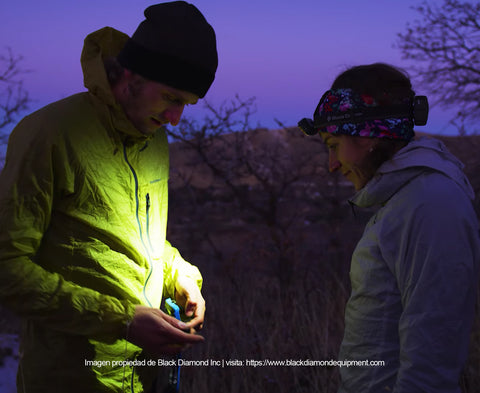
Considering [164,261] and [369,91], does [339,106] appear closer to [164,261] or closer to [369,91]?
[369,91]

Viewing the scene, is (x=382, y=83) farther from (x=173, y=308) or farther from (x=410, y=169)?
(x=173, y=308)

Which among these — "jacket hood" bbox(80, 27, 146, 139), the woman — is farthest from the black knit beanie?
the woman

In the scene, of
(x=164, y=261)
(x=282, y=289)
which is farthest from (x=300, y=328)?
(x=164, y=261)

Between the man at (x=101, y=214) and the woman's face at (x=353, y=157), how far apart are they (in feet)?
2.15

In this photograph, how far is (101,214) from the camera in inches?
69.2

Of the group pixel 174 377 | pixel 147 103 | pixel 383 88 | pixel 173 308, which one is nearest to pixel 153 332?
pixel 173 308

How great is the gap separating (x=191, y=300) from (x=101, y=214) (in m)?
0.59

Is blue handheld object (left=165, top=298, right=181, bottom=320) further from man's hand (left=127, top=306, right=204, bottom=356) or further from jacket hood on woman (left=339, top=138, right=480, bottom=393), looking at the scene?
jacket hood on woman (left=339, top=138, right=480, bottom=393)

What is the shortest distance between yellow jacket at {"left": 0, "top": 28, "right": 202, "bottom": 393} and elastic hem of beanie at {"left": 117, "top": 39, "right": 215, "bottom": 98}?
0.12 m

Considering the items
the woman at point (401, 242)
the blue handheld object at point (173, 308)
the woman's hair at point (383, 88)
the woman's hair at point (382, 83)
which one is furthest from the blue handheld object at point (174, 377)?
the woman's hair at point (382, 83)

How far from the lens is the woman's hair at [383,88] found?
171cm

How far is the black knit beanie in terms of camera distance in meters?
1.88

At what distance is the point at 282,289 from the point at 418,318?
4.27 meters

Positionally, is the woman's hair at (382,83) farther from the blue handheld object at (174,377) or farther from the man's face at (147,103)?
the blue handheld object at (174,377)
